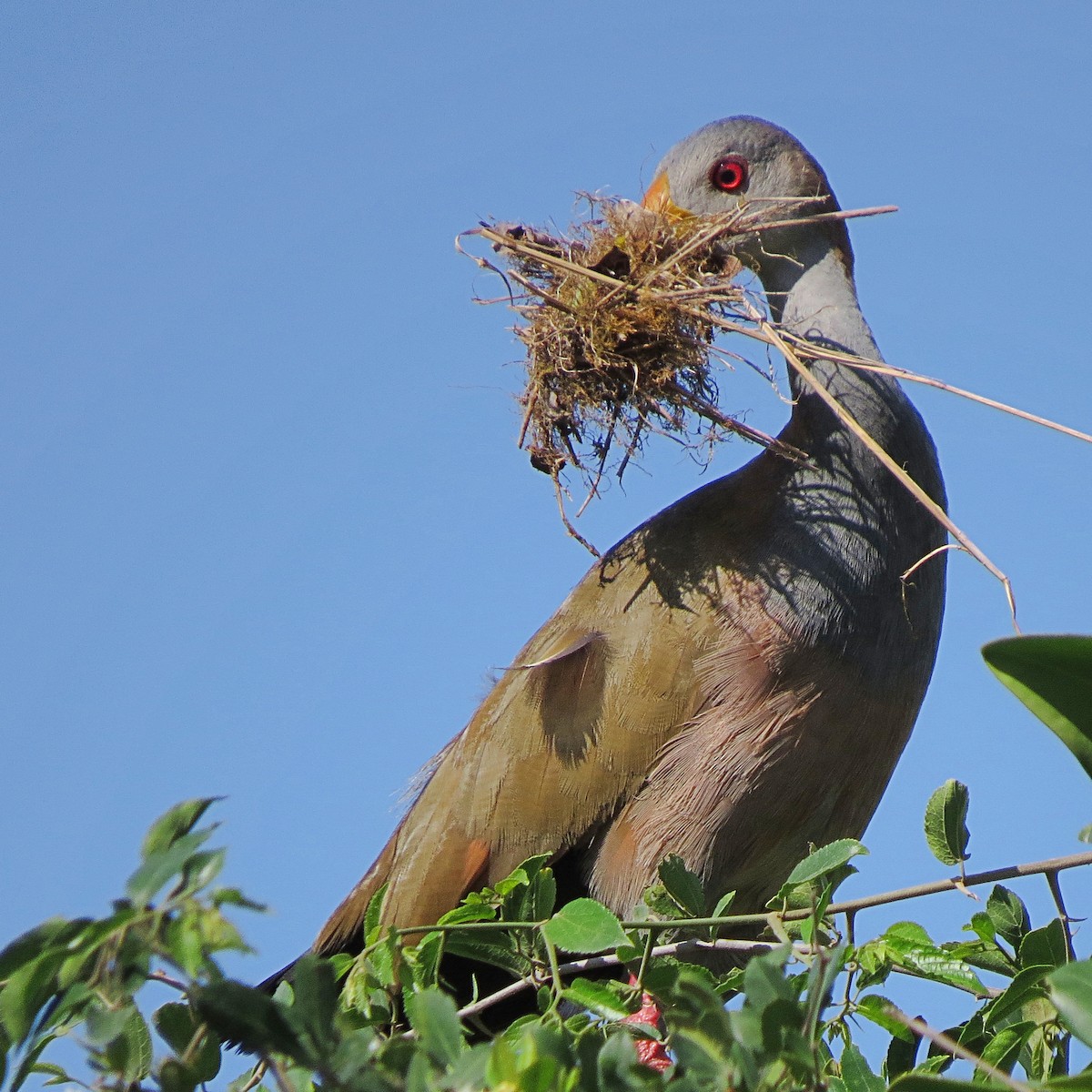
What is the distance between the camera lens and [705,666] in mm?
3762

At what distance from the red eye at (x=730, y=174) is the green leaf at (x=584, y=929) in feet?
8.99

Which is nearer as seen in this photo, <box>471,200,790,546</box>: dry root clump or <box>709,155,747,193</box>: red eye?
<box>471,200,790,546</box>: dry root clump

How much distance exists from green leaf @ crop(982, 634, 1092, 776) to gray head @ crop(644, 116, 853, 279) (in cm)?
261

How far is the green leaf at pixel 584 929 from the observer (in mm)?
2084

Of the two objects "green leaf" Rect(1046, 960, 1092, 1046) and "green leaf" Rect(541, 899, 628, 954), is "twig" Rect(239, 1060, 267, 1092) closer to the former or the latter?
"green leaf" Rect(541, 899, 628, 954)

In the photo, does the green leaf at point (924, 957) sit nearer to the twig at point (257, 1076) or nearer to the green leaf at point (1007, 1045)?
the green leaf at point (1007, 1045)

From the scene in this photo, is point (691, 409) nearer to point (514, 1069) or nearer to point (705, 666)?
point (705, 666)

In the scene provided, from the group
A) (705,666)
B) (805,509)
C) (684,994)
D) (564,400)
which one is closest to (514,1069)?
(684,994)

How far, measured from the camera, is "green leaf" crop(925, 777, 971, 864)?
2.23 m

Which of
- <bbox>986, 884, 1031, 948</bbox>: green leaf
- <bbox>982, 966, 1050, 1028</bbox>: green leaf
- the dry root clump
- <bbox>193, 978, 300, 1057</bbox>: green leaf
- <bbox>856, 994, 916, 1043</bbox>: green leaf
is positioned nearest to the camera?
<bbox>193, 978, 300, 1057</bbox>: green leaf

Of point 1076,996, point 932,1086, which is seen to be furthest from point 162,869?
point 1076,996

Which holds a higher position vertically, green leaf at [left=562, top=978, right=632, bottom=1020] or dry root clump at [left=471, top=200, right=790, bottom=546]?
dry root clump at [left=471, top=200, right=790, bottom=546]

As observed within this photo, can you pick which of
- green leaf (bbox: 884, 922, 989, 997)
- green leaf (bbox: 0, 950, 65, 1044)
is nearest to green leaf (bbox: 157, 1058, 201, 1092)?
green leaf (bbox: 0, 950, 65, 1044)

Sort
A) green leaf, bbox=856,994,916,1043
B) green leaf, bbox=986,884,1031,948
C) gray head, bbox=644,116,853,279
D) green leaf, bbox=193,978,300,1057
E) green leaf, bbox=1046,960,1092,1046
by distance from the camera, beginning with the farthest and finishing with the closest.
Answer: gray head, bbox=644,116,853,279 < green leaf, bbox=986,884,1031,948 < green leaf, bbox=856,994,916,1043 < green leaf, bbox=1046,960,1092,1046 < green leaf, bbox=193,978,300,1057
